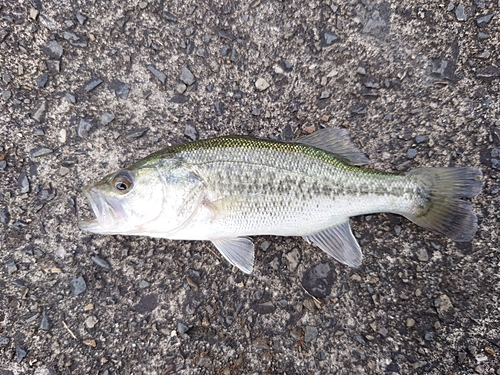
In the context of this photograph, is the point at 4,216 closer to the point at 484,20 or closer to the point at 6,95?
the point at 6,95

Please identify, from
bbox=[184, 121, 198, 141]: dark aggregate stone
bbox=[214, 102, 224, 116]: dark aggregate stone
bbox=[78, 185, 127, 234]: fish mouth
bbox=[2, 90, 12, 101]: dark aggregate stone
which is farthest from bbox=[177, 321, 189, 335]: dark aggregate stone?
bbox=[2, 90, 12, 101]: dark aggregate stone

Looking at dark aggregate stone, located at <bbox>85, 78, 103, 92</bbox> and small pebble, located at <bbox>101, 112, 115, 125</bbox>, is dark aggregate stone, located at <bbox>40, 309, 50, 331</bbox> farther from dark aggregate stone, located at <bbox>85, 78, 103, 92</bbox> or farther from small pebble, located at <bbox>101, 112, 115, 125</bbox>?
dark aggregate stone, located at <bbox>85, 78, 103, 92</bbox>

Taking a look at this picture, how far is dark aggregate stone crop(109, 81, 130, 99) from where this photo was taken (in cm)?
264

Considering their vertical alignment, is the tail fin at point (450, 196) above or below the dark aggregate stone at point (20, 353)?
above

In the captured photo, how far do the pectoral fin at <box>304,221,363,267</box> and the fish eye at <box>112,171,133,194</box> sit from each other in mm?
1325

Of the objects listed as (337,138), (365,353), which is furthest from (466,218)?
(365,353)

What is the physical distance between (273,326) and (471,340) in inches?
57.4

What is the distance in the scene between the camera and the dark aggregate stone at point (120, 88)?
264 centimetres

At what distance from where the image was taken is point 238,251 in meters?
2.39

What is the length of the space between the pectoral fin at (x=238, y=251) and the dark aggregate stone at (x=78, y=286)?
3.52ft

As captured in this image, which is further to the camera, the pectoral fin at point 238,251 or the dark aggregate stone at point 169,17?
the dark aggregate stone at point 169,17

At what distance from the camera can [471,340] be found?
2404mm

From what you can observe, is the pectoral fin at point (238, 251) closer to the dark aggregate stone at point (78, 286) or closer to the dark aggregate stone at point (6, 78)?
the dark aggregate stone at point (78, 286)

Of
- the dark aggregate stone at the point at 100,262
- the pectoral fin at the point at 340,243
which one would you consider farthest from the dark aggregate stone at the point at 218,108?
the dark aggregate stone at the point at 100,262
